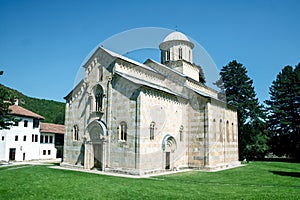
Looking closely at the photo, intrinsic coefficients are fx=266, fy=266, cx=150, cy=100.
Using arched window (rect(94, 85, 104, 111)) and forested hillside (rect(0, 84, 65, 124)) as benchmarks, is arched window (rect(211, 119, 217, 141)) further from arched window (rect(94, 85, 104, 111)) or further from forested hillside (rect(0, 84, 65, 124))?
forested hillside (rect(0, 84, 65, 124))

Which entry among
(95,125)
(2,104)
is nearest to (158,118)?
(95,125)

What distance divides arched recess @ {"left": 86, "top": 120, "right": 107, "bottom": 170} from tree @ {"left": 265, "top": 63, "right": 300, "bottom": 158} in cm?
3164

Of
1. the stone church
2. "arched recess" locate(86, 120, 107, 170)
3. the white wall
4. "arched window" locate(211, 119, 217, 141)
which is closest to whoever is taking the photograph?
the stone church

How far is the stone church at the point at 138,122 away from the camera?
2131 cm

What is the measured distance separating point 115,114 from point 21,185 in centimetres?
941

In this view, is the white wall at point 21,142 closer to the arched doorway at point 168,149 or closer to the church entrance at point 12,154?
the church entrance at point 12,154

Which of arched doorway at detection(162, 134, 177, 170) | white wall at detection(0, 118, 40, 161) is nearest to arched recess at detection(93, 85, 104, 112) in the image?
arched doorway at detection(162, 134, 177, 170)

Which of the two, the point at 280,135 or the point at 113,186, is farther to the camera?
the point at 280,135

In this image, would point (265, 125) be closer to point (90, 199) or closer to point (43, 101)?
point (90, 199)

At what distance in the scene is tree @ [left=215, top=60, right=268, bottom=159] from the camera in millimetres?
41188

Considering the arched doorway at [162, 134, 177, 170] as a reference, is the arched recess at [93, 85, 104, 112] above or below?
above

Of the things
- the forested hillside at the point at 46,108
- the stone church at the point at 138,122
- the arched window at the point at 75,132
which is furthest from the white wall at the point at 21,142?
the forested hillside at the point at 46,108

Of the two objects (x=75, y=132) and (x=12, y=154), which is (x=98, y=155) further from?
(x=12, y=154)

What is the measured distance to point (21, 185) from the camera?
15.2 metres
